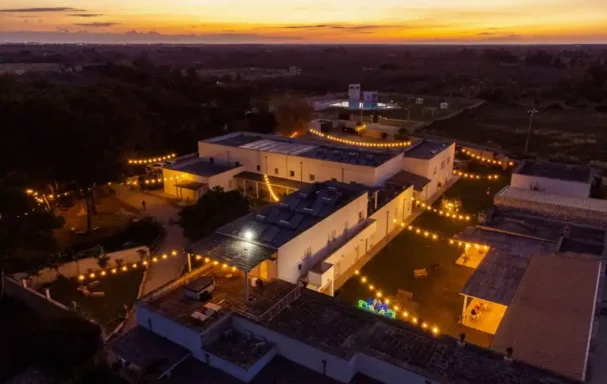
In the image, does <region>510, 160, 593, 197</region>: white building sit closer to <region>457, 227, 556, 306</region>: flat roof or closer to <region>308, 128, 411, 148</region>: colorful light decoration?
<region>457, 227, 556, 306</region>: flat roof

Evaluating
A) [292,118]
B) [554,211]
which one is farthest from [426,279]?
[292,118]

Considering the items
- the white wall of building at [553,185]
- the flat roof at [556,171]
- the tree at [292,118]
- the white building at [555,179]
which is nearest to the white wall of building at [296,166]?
the white wall of building at [553,185]

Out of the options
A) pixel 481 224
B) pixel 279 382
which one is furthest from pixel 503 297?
pixel 279 382

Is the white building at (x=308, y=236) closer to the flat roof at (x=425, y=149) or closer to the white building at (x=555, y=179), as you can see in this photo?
the flat roof at (x=425, y=149)

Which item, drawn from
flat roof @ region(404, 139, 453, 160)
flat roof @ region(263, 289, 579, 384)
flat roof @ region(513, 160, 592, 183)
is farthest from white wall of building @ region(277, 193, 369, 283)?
flat roof @ region(513, 160, 592, 183)

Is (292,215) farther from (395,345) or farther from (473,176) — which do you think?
(473,176)

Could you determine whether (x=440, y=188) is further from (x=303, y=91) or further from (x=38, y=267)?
(x=303, y=91)
